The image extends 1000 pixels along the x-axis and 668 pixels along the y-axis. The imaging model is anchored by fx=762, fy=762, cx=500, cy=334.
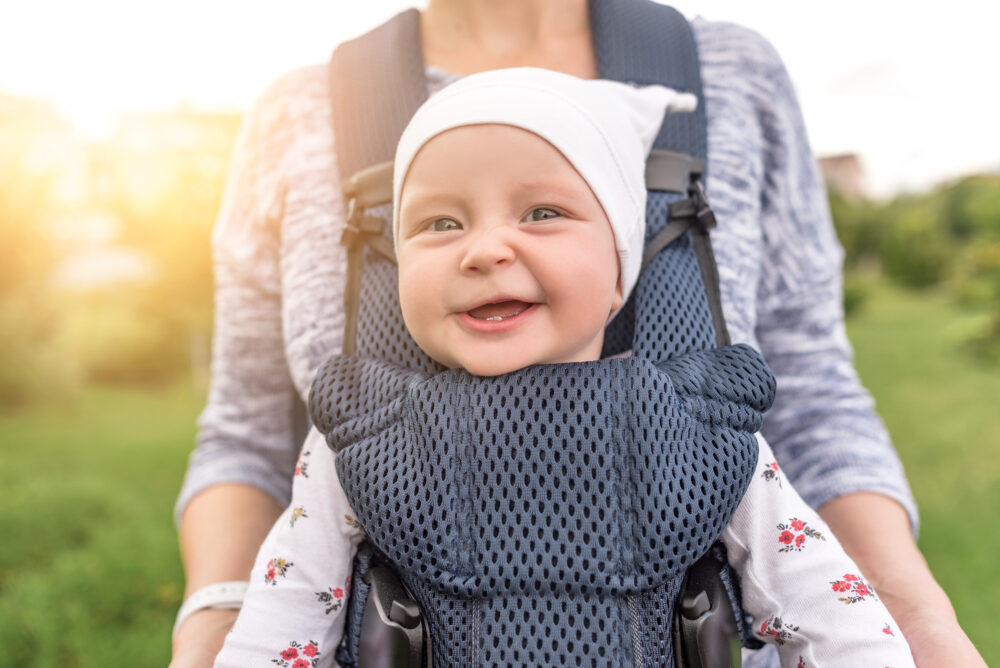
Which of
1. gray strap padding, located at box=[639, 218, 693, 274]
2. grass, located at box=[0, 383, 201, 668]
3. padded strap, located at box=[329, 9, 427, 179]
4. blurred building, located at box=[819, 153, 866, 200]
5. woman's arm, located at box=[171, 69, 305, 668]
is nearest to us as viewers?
gray strap padding, located at box=[639, 218, 693, 274]

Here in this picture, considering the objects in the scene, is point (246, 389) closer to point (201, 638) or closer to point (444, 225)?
point (201, 638)

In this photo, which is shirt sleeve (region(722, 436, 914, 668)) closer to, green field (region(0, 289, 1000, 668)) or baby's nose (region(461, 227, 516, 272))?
baby's nose (region(461, 227, 516, 272))

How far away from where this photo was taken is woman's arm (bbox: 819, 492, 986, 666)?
3.87ft

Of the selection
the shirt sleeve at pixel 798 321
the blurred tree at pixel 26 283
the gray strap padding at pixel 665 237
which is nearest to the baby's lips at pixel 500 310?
the gray strap padding at pixel 665 237

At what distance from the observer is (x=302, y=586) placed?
115 centimetres

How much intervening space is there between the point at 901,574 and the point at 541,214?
909 millimetres

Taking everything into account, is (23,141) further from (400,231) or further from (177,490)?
(400,231)

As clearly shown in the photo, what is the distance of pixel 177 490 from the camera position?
522cm

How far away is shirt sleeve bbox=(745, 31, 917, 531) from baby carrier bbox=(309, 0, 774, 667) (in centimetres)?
38

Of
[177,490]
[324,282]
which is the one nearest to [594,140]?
[324,282]

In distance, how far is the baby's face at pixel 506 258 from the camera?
1.06 meters

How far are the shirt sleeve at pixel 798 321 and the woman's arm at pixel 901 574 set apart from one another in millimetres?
73

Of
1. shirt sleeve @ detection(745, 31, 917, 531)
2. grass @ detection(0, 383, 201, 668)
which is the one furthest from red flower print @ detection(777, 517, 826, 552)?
grass @ detection(0, 383, 201, 668)

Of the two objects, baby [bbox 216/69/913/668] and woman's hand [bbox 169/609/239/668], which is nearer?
baby [bbox 216/69/913/668]
